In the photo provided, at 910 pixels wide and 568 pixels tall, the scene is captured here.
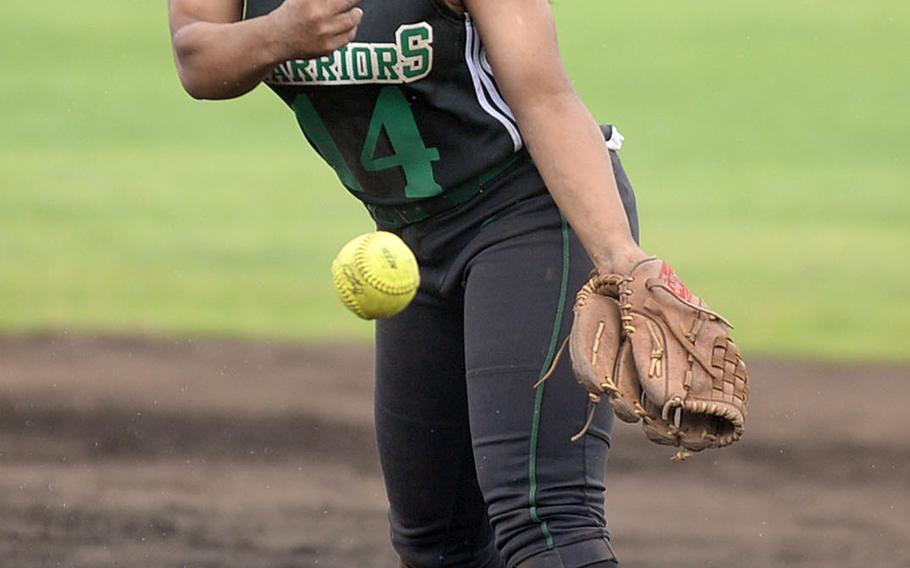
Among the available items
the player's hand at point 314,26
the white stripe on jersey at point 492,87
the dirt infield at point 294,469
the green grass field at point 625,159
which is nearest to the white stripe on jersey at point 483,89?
the white stripe on jersey at point 492,87

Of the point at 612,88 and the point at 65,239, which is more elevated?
the point at 612,88

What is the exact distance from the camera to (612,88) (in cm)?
1441

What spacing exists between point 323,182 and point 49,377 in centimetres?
499

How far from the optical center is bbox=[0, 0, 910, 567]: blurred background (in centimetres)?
493

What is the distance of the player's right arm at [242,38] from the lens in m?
2.39

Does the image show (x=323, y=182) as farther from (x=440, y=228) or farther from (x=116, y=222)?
(x=440, y=228)

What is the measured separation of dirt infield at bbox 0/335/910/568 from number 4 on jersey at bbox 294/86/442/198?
1.92m

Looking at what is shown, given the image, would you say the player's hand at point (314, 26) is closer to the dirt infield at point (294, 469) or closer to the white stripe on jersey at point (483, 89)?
the white stripe on jersey at point (483, 89)

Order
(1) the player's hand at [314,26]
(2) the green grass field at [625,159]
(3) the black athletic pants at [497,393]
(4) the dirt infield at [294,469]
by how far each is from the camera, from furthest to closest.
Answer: (2) the green grass field at [625,159] → (4) the dirt infield at [294,469] → (3) the black athletic pants at [497,393] → (1) the player's hand at [314,26]

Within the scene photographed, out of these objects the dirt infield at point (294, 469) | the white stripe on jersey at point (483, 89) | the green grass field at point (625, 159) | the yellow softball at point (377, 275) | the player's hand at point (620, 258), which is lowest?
the dirt infield at point (294, 469)

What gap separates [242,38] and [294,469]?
10.2ft

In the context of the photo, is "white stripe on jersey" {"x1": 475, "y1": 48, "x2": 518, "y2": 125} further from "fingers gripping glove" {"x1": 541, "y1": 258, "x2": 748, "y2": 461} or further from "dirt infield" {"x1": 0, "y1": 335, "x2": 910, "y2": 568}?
"dirt infield" {"x1": 0, "y1": 335, "x2": 910, "y2": 568}

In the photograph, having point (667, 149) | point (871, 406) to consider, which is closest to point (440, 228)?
point (871, 406)

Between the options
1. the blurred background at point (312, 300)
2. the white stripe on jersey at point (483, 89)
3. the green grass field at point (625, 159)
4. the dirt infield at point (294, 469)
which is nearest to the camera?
the white stripe on jersey at point (483, 89)
